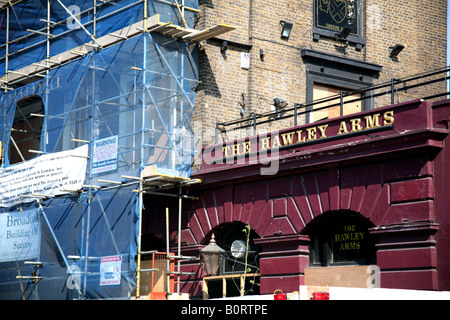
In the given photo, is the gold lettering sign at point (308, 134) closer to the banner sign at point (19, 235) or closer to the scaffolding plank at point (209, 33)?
the scaffolding plank at point (209, 33)

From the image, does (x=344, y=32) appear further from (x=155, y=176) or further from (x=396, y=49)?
(x=155, y=176)

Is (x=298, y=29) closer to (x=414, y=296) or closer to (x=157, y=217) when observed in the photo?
(x=157, y=217)

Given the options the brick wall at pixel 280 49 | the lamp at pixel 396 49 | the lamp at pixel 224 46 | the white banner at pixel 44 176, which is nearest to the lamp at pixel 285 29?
the brick wall at pixel 280 49

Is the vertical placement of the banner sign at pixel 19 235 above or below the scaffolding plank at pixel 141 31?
below

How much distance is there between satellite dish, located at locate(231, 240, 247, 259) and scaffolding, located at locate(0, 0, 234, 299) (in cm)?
211

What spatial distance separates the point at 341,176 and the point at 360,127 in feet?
4.17

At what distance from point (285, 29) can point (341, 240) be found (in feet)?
28.1

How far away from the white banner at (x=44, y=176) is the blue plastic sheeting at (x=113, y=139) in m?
0.30

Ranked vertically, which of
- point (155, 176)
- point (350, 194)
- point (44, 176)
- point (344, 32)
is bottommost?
point (350, 194)

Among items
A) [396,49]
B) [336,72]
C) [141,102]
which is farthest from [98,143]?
[396,49]

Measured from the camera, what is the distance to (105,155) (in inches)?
923

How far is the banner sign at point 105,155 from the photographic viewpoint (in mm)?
23156

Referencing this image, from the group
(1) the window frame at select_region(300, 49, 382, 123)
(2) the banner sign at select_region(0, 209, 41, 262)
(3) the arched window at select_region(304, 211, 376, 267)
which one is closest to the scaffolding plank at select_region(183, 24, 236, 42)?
(1) the window frame at select_region(300, 49, 382, 123)
